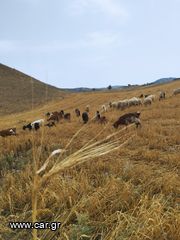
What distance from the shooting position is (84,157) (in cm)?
155

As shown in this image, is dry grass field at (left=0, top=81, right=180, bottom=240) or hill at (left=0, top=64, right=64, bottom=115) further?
hill at (left=0, top=64, right=64, bottom=115)

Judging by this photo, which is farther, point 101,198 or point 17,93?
point 17,93

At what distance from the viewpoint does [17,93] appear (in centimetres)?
7706

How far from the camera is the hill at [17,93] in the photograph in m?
66.5

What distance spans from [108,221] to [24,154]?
21.7ft

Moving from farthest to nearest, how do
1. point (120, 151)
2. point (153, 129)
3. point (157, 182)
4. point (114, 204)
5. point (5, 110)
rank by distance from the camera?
point (5, 110) < point (153, 129) < point (120, 151) < point (157, 182) < point (114, 204)

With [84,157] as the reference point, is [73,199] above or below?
below

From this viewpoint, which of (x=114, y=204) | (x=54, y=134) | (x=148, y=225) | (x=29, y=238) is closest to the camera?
(x=148, y=225)

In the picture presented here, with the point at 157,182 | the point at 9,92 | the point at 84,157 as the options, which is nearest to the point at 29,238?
the point at 157,182

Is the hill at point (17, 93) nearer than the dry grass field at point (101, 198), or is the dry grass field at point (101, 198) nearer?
the dry grass field at point (101, 198)

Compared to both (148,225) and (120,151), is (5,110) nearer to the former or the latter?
(120,151)

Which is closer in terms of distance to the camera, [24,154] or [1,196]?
[1,196]

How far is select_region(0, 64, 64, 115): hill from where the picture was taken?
218 ft

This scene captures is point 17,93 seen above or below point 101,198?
above
